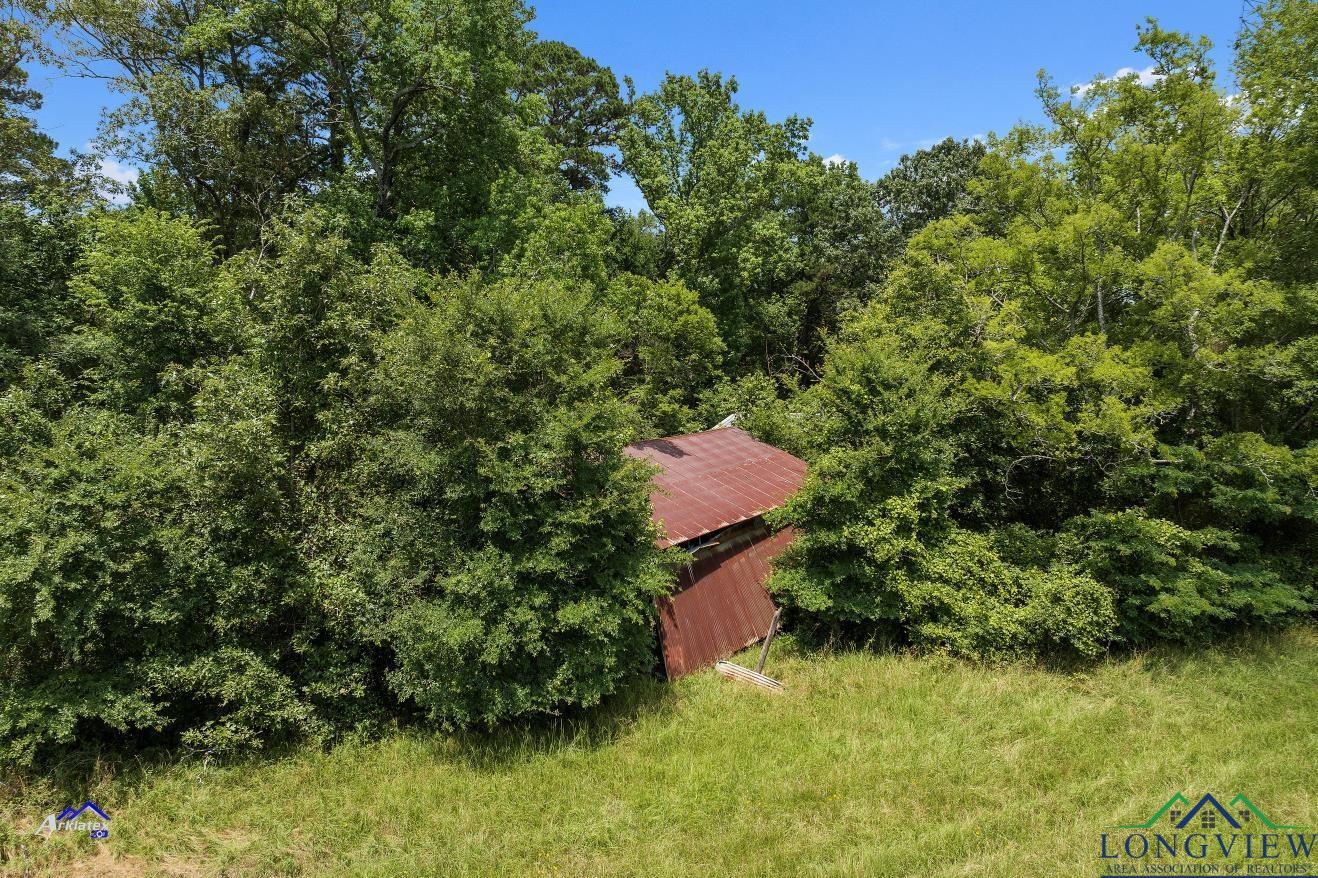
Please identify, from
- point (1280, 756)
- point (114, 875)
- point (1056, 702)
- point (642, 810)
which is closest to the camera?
point (114, 875)


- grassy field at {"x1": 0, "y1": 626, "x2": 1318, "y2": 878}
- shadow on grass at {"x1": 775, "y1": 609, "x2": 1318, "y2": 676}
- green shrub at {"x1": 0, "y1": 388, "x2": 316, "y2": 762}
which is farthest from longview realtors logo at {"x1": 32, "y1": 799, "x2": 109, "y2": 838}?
shadow on grass at {"x1": 775, "y1": 609, "x2": 1318, "y2": 676}

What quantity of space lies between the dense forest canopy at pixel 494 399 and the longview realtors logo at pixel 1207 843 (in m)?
3.99

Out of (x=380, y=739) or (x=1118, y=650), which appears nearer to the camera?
(x=380, y=739)

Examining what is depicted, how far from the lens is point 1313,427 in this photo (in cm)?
1293

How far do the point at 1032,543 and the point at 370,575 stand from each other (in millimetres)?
12489

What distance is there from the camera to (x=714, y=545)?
40.2 ft

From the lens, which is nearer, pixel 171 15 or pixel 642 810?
pixel 642 810

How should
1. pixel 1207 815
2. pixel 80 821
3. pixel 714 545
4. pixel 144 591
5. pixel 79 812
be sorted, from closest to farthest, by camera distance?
pixel 1207 815 < pixel 80 821 < pixel 79 812 < pixel 144 591 < pixel 714 545

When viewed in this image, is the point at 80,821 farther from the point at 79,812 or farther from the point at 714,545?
the point at 714,545

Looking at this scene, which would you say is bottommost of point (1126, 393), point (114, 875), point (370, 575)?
point (114, 875)

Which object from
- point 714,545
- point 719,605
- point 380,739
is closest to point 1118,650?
point 719,605

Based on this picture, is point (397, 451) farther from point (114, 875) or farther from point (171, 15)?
point (171, 15)

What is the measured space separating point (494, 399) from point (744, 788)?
630cm

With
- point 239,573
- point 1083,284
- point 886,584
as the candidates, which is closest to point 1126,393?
point 1083,284
